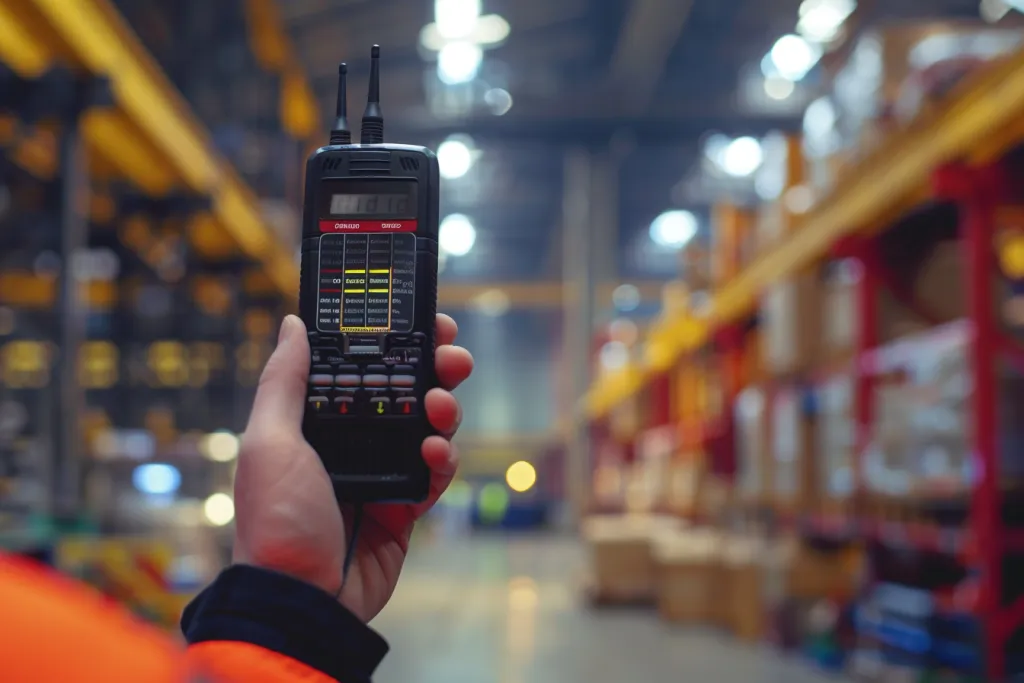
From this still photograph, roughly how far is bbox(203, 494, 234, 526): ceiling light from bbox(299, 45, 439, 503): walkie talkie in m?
6.51

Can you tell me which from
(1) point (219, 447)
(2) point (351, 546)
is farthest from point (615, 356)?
(2) point (351, 546)

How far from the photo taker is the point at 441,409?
2.85ft

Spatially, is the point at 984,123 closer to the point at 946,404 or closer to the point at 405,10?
the point at 946,404

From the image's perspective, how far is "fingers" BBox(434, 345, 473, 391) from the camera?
890 millimetres

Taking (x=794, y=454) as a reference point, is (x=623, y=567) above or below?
below

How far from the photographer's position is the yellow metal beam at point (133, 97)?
15.9 ft

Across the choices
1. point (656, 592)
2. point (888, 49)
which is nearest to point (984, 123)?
point (888, 49)

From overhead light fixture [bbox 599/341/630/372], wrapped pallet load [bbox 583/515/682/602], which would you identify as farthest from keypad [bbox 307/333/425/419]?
overhead light fixture [bbox 599/341/630/372]

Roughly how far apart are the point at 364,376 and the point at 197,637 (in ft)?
0.80

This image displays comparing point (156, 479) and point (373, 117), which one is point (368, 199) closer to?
point (373, 117)

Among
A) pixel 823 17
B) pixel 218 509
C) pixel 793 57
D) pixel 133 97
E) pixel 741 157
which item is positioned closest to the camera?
pixel 133 97

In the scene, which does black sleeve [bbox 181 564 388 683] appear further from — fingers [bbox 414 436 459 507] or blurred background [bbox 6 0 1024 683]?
blurred background [bbox 6 0 1024 683]

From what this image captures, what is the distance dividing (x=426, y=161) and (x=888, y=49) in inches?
228

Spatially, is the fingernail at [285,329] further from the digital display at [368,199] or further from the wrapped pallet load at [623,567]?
the wrapped pallet load at [623,567]
